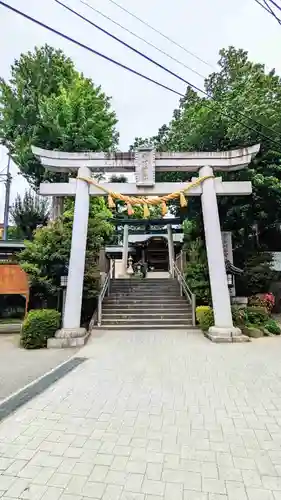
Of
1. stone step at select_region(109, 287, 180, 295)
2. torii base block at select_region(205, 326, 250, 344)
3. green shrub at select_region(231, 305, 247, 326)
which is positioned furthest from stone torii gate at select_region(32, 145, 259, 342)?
stone step at select_region(109, 287, 180, 295)

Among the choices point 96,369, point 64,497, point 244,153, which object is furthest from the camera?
point 244,153

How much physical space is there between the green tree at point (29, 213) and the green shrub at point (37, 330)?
9.36 m

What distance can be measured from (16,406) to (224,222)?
12.0 metres

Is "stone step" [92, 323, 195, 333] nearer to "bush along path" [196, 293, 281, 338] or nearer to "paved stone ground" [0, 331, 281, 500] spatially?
"bush along path" [196, 293, 281, 338]

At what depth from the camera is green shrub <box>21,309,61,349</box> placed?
25.3 ft

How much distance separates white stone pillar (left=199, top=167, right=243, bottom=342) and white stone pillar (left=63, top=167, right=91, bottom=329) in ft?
12.3

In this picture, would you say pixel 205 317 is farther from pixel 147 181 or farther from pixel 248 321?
pixel 147 181

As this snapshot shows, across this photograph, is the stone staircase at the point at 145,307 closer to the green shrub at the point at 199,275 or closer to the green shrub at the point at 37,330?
the green shrub at the point at 199,275

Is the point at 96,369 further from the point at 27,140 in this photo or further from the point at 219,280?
the point at 27,140

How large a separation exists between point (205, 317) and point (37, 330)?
489cm

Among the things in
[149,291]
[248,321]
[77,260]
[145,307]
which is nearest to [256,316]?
[248,321]

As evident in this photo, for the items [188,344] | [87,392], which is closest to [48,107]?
[188,344]

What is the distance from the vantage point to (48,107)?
1362 centimetres

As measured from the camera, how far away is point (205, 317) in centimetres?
901
